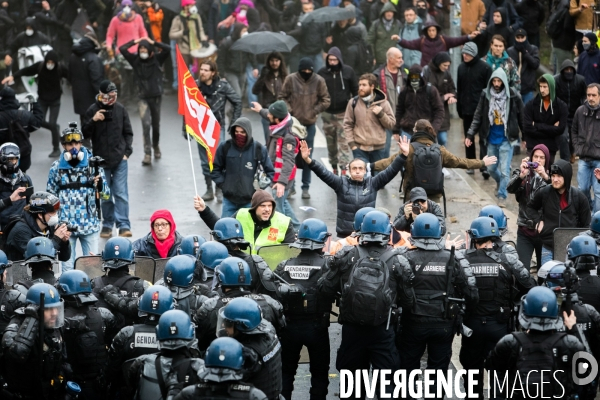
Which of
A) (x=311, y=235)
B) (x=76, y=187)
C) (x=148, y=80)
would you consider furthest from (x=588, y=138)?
(x=148, y=80)

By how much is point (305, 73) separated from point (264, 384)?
28.6 ft

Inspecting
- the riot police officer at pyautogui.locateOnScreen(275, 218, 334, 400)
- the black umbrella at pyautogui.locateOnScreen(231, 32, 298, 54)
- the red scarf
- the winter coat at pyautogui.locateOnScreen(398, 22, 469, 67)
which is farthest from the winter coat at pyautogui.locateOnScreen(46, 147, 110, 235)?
the winter coat at pyautogui.locateOnScreen(398, 22, 469, 67)

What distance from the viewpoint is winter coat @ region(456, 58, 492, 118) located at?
1692cm

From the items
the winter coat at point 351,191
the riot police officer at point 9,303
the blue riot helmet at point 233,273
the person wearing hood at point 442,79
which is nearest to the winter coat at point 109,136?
the winter coat at point 351,191

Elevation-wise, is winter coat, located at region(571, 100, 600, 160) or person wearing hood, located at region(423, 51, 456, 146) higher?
person wearing hood, located at region(423, 51, 456, 146)

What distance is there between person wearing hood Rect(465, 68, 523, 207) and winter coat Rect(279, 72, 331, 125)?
2.18 metres

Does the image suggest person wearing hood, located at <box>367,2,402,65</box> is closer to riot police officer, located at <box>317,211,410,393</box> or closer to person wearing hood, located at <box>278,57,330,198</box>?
person wearing hood, located at <box>278,57,330,198</box>

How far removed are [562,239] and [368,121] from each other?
4367mm

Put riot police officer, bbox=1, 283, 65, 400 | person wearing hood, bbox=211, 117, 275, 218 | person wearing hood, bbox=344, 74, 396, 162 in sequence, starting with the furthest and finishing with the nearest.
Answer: person wearing hood, bbox=344, 74, 396, 162 < person wearing hood, bbox=211, 117, 275, 218 < riot police officer, bbox=1, 283, 65, 400

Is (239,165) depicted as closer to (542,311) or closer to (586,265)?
(586,265)

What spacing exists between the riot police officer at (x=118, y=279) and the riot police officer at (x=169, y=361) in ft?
4.74

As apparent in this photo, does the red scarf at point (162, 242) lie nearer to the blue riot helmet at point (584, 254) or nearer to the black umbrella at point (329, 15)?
the blue riot helmet at point (584, 254)

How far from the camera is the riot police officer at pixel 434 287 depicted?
375 inches

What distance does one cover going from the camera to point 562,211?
1193 cm
